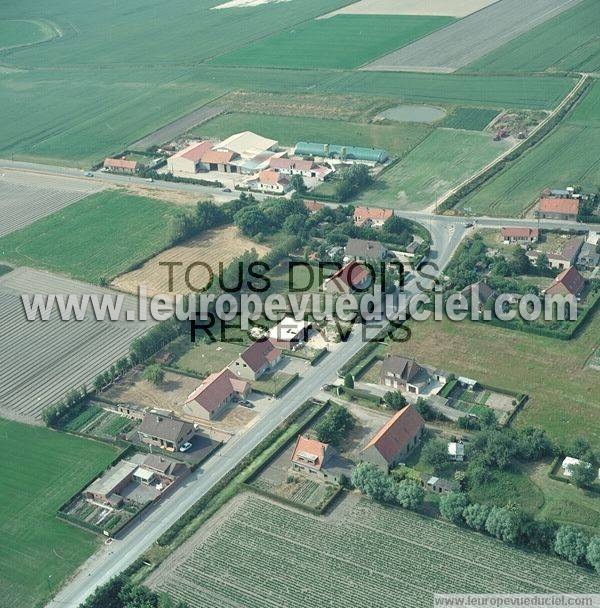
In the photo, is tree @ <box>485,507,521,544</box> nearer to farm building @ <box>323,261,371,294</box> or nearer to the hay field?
farm building @ <box>323,261,371,294</box>

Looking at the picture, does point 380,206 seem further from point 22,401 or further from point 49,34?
point 49,34

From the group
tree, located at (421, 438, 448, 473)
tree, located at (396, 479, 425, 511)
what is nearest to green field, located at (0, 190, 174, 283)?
tree, located at (421, 438, 448, 473)

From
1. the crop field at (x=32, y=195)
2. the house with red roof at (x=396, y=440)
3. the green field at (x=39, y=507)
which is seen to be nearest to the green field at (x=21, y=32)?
the crop field at (x=32, y=195)

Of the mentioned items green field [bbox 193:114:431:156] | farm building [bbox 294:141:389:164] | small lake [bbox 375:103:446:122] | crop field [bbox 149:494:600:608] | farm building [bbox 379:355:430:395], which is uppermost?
small lake [bbox 375:103:446:122]

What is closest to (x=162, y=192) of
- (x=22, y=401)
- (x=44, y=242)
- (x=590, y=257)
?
(x=44, y=242)

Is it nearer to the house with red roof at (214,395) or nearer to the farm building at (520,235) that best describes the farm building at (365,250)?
the farm building at (520,235)

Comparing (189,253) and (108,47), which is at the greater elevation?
(108,47)
